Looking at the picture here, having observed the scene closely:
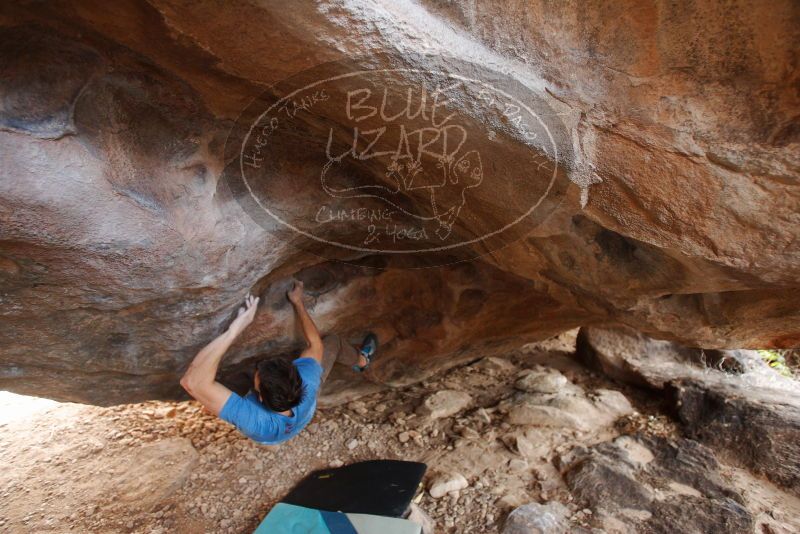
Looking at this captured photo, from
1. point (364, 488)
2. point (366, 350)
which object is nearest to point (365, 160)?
point (366, 350)

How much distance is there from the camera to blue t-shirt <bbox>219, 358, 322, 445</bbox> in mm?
2107

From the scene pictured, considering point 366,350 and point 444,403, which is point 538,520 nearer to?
point 444,403

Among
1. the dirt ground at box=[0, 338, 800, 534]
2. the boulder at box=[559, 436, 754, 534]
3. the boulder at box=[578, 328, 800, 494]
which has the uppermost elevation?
the boulder at box=[578, 328, 800, 494]

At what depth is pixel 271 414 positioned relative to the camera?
7.27 ft

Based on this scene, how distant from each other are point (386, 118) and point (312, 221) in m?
0.68

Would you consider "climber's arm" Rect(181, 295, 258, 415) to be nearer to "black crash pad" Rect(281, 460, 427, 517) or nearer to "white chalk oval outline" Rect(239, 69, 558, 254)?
"white chalk oval outline" Rect(239, 69, 558, 254)

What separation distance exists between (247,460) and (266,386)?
709 mm

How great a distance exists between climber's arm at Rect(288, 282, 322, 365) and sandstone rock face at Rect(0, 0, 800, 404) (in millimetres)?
448

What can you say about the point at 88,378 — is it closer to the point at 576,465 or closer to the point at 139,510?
the point at 139,510

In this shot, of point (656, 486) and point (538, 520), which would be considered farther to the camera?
point (656, 486)

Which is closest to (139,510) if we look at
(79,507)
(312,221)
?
(79,507)

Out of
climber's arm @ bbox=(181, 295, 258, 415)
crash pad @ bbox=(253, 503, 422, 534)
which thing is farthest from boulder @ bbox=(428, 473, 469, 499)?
climber's arm @ bbox=(181, 295, 258, 415)

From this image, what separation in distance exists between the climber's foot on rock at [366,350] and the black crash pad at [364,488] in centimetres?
55

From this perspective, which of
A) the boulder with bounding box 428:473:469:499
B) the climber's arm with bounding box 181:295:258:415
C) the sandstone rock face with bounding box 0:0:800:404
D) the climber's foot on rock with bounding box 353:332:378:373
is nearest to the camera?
the sandstone rock face with bounding box 0:0:800:404
